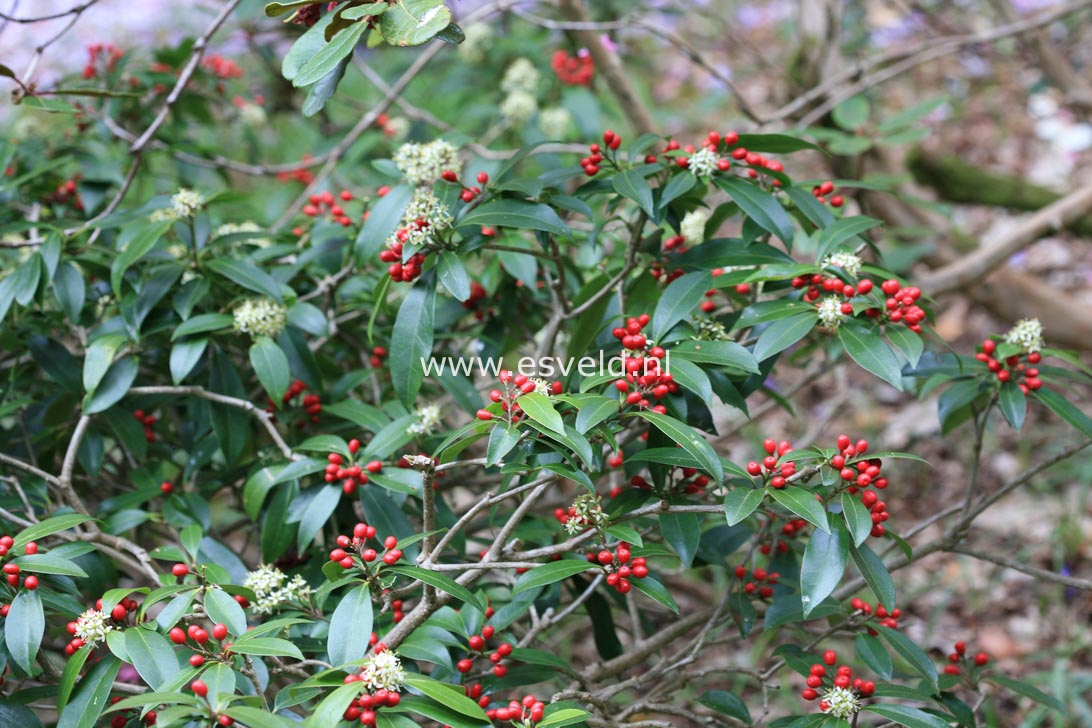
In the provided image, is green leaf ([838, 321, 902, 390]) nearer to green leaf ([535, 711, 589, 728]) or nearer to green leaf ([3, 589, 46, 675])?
green leaf ([535, 711, 589, 728])

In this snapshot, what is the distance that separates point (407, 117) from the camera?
3363 mm

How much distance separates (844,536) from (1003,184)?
3077 mm

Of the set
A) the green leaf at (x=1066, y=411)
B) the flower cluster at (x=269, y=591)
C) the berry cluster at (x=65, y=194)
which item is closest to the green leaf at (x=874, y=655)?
the green leaf at (x=1066, y=411)

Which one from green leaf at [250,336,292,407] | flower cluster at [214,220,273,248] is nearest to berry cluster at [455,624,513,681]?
green leaf at [250,336,292,407]

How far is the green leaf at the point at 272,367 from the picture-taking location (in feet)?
6.01

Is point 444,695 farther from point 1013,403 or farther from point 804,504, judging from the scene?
point 1013,403

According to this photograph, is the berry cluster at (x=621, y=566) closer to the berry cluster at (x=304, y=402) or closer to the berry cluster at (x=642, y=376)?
the berry cluster at (x=642, y=376)

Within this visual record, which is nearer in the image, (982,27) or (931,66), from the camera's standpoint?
(982,27)

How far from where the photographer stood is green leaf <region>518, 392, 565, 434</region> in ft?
4.21

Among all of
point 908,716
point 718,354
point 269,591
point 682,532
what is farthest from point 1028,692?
point 269,591

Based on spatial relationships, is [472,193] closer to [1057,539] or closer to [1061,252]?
[1057,539]

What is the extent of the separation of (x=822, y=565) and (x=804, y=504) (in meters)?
0.11

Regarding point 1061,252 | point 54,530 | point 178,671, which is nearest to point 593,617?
point 178,671

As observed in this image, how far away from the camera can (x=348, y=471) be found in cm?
172
